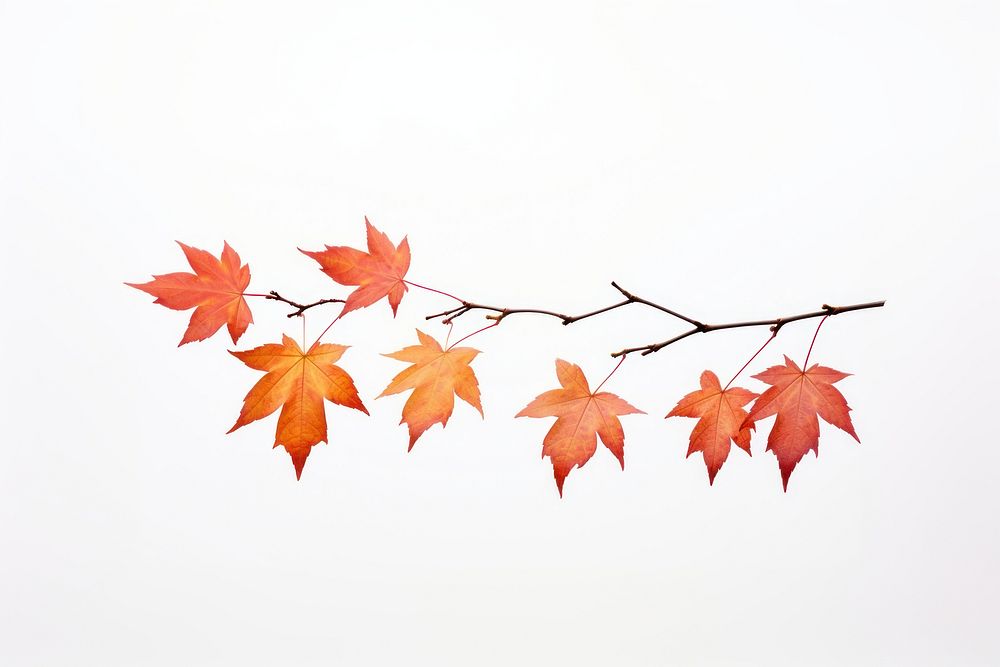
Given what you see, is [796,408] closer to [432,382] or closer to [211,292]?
[432,382]

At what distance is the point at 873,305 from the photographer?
1.76ft

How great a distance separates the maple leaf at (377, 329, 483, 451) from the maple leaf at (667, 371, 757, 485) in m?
0.17

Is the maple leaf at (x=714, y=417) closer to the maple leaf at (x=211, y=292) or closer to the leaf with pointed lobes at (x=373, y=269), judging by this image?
the leaf with pointed lobes at (x=373, y=269)

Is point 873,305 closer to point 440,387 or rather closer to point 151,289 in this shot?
point 440,387

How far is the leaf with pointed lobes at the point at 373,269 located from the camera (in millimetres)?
589

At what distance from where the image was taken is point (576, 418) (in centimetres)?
62

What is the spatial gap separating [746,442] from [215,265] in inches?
17.9

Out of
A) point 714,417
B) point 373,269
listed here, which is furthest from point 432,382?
point 714,417

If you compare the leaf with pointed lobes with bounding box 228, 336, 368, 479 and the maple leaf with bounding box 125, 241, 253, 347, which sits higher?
the maple leaf with bounding box 125, 241, 253, 347

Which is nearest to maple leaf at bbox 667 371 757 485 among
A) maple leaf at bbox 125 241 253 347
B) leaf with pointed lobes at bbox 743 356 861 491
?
leaf with pointed lobes at bbox 743 356 861 491

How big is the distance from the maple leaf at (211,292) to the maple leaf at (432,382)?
0.42 ft

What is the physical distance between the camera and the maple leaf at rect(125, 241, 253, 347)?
2.01 ft

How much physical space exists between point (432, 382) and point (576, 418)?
0.12 m

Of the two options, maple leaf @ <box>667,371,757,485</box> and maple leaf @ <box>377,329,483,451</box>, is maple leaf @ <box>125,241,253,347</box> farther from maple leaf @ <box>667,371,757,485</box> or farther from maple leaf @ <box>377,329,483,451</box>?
maple leaf @ <box>667,371,757,485</box>
